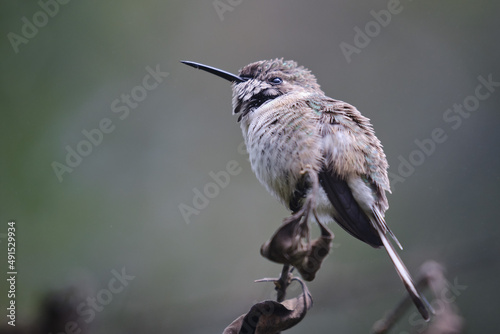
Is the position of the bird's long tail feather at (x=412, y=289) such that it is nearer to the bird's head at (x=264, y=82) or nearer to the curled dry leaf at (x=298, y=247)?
the curled dry leaf at (x=298, y=247)

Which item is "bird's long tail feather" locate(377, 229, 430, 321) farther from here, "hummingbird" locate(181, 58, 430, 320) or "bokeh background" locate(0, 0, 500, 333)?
"bokeh background" locate(0, 0, 500, 333)

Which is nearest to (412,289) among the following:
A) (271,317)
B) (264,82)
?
(271,317)

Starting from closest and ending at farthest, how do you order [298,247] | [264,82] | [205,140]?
[298,247]
[264,82]
[205,140]

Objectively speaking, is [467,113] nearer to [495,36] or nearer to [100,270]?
[495,36]

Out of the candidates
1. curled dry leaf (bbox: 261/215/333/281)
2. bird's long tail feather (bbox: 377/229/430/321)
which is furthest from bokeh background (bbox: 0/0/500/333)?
curled dry leaf (bbox: 261/215/333/281)

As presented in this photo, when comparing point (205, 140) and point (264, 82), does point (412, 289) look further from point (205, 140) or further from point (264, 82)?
point (205, 140)

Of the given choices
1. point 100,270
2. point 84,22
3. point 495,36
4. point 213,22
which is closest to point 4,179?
point 100,270
